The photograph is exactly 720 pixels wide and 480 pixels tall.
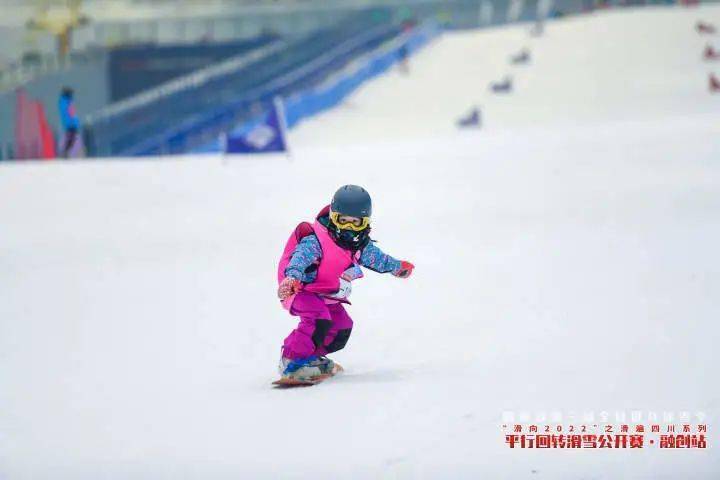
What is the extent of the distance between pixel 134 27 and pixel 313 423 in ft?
203

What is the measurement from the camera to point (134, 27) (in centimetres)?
6456

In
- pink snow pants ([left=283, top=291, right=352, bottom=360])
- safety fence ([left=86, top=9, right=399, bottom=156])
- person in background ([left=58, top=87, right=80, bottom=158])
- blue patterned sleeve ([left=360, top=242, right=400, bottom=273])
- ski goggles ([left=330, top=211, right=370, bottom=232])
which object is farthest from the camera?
safety fence ([left=86, top=9, right=399, bottom=156])

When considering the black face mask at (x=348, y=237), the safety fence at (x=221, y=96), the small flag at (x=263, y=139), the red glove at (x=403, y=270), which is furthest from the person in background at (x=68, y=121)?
the black face mask at (x=348, y=237)

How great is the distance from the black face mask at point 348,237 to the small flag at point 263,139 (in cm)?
1264

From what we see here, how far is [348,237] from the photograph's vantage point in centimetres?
600

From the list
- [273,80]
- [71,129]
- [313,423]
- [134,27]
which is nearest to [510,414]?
[313,423]

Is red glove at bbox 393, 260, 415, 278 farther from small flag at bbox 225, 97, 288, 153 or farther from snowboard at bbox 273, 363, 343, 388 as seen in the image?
small flag at bbox 225, 97, 288, 153

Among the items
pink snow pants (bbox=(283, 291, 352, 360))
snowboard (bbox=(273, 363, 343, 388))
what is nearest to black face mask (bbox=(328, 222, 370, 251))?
pink snow pants (bbox=(283, 291, 352, 360))

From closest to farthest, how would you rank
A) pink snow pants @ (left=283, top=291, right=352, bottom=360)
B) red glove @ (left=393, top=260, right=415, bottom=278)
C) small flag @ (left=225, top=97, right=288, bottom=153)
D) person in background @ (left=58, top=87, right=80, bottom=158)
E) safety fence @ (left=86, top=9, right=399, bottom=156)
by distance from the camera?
pink snow pants @ (left=283, top=291, right=352, bottom=360), red glove @ (left=393, top=260, right=415, bottom=278), small flag @ (left=225, top=97, right=288, bottom=153), person in background @ (left=58, top=87, right=80, bottom=158), safety fence @ (left=86, top=9, right=399, bottom=156)

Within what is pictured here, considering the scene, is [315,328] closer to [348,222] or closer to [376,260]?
[376,260]

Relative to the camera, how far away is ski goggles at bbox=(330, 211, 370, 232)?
5.91 meters

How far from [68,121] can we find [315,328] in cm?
1474

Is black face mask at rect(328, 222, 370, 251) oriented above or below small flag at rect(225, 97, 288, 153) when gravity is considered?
below

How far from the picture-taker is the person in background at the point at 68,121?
770 inches
